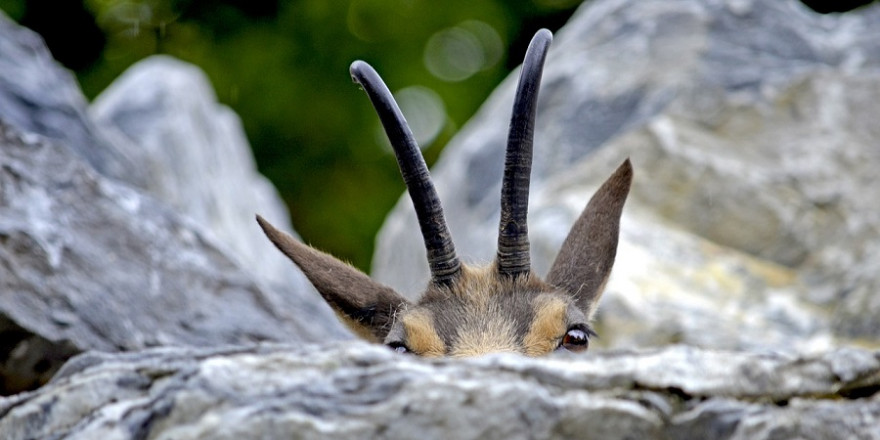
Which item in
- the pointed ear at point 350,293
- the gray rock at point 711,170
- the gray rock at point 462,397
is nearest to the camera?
the gray rock at point 462,397

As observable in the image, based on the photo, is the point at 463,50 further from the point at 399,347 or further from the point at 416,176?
the point at 399,347

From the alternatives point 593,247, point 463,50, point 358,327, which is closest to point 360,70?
point 358,327

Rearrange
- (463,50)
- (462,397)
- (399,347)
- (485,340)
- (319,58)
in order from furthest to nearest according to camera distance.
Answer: (463,50) < (319,58) < (399,347) < (485,340) < (462,397)

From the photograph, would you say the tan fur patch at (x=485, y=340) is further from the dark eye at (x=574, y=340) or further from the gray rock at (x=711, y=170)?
the gray rock at (x=711, y=170)

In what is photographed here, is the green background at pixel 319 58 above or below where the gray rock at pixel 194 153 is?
below

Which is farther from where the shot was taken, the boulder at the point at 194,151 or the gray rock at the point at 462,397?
the boulder at the point at 194,151

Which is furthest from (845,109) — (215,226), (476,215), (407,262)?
(215,226)

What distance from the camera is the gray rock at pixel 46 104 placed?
7738 millimetres

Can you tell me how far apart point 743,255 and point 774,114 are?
139 centimetres

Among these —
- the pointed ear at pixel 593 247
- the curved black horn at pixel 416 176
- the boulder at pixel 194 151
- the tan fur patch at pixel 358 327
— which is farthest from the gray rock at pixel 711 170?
the curved black horn at pixel 416 176

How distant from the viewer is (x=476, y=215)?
10.3 meters

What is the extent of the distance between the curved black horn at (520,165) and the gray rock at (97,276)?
176 cm

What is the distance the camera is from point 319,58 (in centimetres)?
1744

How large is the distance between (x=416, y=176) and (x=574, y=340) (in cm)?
110
